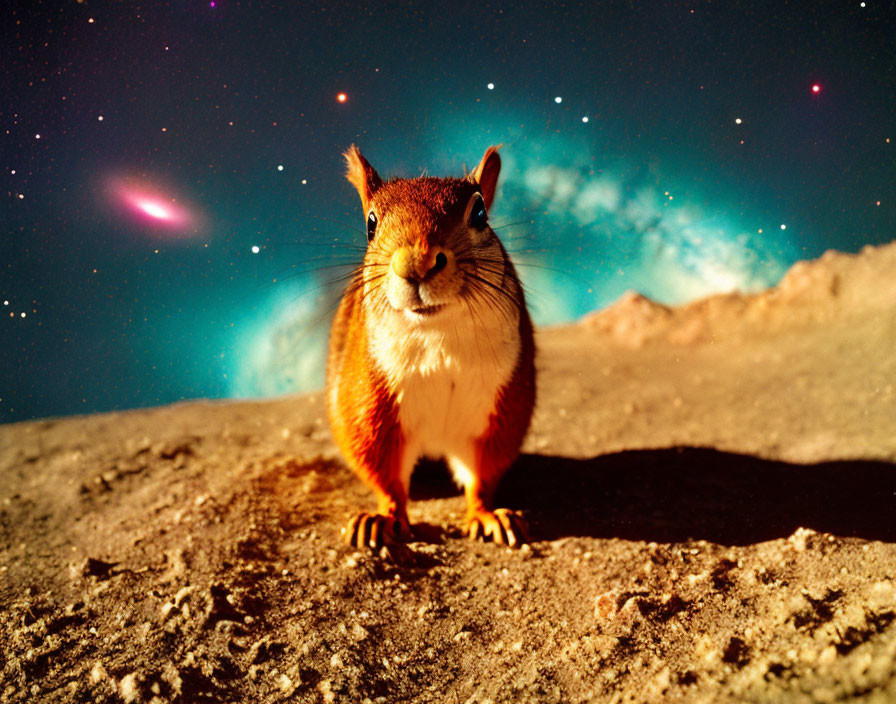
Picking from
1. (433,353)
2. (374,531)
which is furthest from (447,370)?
(374,531)

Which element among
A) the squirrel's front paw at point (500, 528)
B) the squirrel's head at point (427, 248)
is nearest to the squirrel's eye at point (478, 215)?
the squirrel's head at point (427, 248)

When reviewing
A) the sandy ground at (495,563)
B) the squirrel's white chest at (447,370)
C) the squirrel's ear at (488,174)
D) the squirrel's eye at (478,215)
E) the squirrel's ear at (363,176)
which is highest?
the squirrel's ear at (488,174)

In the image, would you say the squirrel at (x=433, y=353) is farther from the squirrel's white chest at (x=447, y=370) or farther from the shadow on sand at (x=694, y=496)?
the shadow on sand at (x=694, y=496)

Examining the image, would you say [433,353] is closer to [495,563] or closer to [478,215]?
[478,215]

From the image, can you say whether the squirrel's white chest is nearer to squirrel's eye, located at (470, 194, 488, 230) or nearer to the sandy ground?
squirrel's eye, located at (470, 194, 488, 230)

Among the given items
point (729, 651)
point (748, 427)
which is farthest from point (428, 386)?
point (748, 427)

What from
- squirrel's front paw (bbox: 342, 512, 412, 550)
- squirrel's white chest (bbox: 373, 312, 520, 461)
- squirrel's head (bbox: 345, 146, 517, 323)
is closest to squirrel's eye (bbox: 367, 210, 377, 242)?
squirrel's head (bbox: 345, 146, 517, 323)
